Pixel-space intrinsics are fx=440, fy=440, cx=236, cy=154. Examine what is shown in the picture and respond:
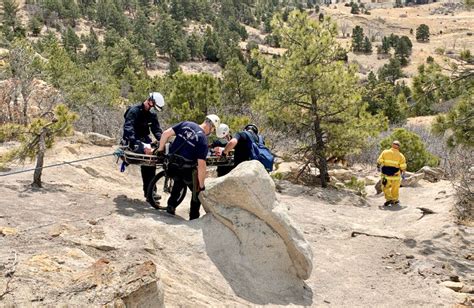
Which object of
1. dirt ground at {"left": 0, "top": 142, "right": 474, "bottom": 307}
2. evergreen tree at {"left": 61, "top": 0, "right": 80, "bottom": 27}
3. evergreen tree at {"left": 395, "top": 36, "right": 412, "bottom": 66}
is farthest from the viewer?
evergreen tree at {"left": 61, "top": 0, "right": 80, "bottom": 27}

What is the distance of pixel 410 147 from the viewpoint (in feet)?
52.3

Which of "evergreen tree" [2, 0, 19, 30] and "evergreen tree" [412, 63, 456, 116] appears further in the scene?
"evergreen tree" [2, 0, 19, 30]

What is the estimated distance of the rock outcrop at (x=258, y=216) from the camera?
5180mm

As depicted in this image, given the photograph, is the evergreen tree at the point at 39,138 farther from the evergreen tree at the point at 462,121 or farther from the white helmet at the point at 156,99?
the evergreen tree at the point at 462,121

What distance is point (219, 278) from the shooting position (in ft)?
15.4

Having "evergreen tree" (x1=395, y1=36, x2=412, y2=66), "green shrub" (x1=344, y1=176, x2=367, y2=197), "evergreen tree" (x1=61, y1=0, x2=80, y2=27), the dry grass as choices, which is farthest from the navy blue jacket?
the dry grass

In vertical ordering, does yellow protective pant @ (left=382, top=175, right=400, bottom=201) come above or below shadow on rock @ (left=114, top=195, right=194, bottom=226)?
below

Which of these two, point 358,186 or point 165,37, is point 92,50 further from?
point 358,186

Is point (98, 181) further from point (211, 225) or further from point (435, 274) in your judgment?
point (435, 274)

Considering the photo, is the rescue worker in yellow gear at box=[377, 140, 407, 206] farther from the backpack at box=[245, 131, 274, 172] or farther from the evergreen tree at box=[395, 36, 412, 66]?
the evergreen tree at box=[395, 36, 412, 66]

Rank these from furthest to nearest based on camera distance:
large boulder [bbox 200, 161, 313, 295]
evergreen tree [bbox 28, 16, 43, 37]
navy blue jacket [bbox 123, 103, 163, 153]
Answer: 1. evergreen tree [bbox 28, 16, 43, 37]
2. navy blue jacket [bbox 123, 103, 163, 153]
3. large boulder [bbox 200, 161, 313, 295]

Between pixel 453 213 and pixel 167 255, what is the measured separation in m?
6.41

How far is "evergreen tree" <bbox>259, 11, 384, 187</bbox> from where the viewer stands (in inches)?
430

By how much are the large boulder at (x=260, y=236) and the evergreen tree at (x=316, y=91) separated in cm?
619
